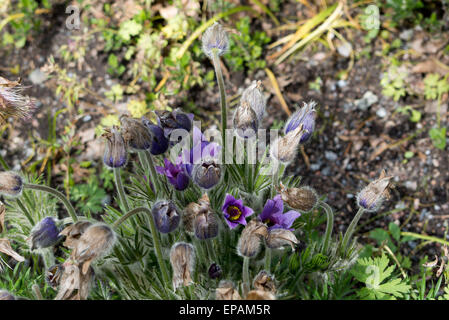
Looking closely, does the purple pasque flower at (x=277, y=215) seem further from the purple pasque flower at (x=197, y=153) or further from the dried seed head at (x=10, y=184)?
the dried seed head at (x=10, y=184)

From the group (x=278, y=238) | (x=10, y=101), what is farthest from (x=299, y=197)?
(x=10, y=101)

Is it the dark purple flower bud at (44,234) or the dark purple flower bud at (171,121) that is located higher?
the dark purple flower bud at (171,121)

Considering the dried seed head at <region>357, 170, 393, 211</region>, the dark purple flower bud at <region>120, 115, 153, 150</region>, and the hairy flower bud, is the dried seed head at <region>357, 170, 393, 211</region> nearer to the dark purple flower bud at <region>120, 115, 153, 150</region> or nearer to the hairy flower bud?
the hairy flower bud

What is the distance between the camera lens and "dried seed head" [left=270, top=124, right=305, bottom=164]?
102 cm

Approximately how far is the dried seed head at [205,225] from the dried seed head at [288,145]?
205mm

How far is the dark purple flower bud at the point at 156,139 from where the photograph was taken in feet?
3.60

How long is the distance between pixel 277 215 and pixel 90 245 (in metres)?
0.47

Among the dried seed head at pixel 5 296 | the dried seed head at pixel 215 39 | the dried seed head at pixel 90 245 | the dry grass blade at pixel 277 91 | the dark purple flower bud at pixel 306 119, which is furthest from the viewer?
the dry grass blade at pixel 277 91

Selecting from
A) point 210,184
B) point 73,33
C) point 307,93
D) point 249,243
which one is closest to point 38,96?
point 73,33

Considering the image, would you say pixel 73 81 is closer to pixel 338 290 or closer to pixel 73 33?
pixel 73 33

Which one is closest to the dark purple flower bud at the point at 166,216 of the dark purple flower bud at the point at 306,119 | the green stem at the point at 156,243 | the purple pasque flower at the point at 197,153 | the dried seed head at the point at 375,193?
the green stem at the point at 156,243

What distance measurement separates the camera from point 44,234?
1036mm

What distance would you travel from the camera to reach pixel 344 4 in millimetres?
2160

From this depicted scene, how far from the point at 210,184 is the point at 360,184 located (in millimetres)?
1004
